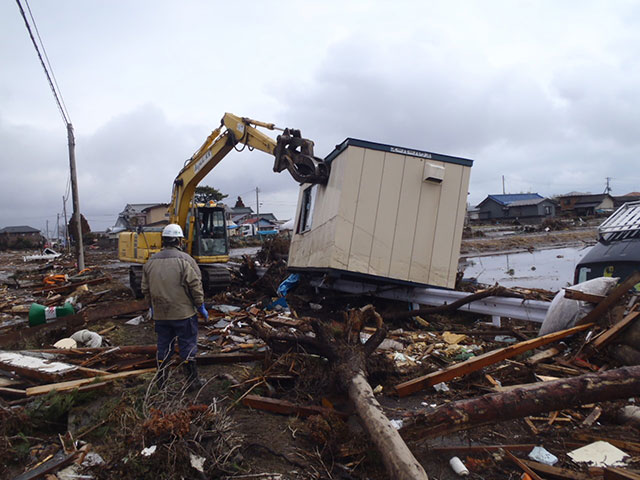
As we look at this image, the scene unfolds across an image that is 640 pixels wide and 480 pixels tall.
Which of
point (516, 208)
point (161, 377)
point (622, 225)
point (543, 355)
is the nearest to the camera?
point (161, 377)

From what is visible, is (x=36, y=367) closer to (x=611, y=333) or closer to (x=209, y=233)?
(x=611, y=333)

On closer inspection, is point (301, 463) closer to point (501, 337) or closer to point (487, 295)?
point (501, 337)

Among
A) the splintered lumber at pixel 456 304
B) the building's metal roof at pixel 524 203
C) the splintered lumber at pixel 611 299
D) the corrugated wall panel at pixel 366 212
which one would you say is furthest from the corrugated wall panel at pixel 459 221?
the building's metal roof at pixel 524 203

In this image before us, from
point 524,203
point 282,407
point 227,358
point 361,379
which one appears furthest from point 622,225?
point 524,203

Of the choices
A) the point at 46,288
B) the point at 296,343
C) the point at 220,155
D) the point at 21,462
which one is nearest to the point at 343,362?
the point at 296,343

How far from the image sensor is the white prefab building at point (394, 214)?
25.5 feet

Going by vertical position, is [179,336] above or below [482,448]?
above

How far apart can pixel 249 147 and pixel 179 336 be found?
6398 millimetres

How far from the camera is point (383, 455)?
9.59 feet

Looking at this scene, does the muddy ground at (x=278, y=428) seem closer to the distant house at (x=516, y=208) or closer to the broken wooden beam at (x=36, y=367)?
the broken wooden beam at (x=36, y=367)

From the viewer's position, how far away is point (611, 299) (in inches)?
197

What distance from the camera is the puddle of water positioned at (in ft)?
41.4

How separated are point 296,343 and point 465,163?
17.3 feet

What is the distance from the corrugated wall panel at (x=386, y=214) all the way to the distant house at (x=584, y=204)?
59789 millimetres
